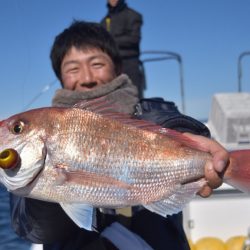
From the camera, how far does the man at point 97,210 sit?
87.2 inches

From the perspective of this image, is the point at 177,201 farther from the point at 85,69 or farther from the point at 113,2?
the point at 113,2

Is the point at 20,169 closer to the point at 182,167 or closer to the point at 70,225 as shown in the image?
the point at 70,225

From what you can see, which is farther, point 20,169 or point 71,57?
point 71,57

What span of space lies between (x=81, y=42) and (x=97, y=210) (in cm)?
106

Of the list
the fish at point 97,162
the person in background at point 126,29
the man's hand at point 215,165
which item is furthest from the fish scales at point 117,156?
the person in background at point 126,29

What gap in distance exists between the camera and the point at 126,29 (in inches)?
254

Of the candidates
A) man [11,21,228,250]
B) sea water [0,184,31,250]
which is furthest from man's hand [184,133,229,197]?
sea water [0,184,31,250]

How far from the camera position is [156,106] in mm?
2775

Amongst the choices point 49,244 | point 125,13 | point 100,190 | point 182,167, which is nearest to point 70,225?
point 49,244

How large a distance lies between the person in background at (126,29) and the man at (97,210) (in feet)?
11.1

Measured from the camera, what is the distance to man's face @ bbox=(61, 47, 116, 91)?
9.18 feet

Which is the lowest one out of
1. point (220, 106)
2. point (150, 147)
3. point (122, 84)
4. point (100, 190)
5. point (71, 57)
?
point (220, 106)

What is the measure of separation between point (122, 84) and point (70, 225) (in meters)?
0.94

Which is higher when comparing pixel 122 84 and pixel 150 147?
pixel 122 84
